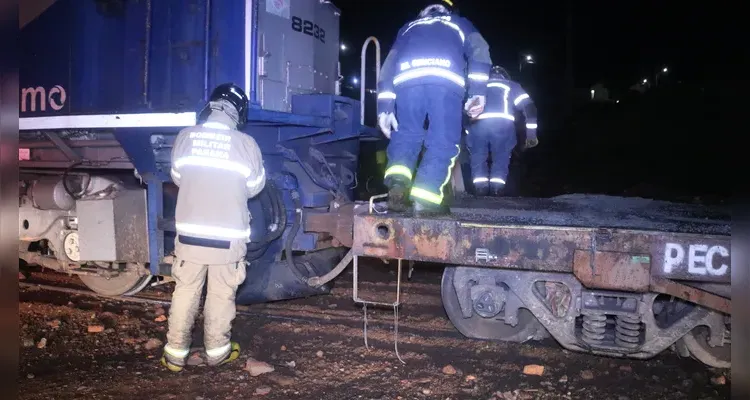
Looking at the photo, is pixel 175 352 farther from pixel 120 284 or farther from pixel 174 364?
pixel 120 284

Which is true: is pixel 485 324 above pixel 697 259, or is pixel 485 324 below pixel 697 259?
below

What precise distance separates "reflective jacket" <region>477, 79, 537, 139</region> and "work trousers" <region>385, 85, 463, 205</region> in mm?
1915

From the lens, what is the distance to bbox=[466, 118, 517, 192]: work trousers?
5.81m

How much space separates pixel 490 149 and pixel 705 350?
3.02m

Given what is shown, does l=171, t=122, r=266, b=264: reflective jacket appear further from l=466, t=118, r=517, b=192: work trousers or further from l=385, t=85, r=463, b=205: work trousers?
l=466, t=118, r=517, b=192: work trousers

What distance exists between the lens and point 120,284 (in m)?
5.62

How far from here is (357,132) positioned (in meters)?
5.48

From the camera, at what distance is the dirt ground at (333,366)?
3432 mm

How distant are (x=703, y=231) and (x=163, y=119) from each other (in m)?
4.17

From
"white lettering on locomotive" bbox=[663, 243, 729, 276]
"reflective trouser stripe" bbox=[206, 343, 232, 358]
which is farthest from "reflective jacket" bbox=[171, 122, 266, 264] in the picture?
"white lettering on locomotive" bbox=[663, 243, 729, 276]

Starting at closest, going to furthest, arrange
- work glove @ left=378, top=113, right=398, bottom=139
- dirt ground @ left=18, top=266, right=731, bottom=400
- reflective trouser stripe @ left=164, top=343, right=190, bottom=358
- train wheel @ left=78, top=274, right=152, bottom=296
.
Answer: dirt ground @ left=18, top=266, right=731, bottom=400
reflective trouser stripe @ left=164, top=343, right=190, bottom=358
work glove @ left=378, top=113, right=398, bottom=139
train wheel @ left=78, top=274, right=152, bottom=296

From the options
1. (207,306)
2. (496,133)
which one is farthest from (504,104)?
(207,306)

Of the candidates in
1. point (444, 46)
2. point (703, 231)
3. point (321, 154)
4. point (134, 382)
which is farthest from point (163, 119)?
point (703, 231)

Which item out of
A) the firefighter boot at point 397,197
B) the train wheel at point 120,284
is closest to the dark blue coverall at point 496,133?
the firefighter boot at point 397,197
